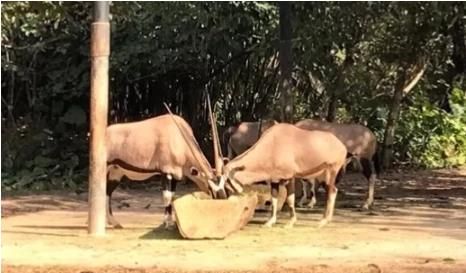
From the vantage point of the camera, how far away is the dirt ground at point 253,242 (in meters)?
8.45

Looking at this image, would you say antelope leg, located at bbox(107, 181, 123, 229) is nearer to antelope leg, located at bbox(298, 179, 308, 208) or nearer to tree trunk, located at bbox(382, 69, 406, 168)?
antelope leg, located at bbox(298, 179, 308, 208)

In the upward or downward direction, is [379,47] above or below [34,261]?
above

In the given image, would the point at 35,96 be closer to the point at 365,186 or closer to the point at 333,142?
the point at 365,186

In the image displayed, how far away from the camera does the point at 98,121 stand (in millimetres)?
10867

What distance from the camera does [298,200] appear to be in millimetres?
14469

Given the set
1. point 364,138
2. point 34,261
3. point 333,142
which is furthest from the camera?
point 364,138

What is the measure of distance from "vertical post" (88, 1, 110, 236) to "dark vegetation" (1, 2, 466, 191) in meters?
3.99

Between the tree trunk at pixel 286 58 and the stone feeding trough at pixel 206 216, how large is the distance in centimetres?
415

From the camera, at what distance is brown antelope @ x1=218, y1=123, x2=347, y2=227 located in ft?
38.2

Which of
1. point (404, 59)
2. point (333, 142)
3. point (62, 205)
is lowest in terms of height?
point (62, 205)

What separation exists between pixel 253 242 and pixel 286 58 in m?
4.81

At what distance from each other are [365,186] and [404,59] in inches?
106

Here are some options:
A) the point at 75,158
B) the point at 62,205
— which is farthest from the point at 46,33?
the point at 62,205

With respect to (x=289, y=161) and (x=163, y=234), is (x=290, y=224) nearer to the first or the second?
(x=289, y=161)
